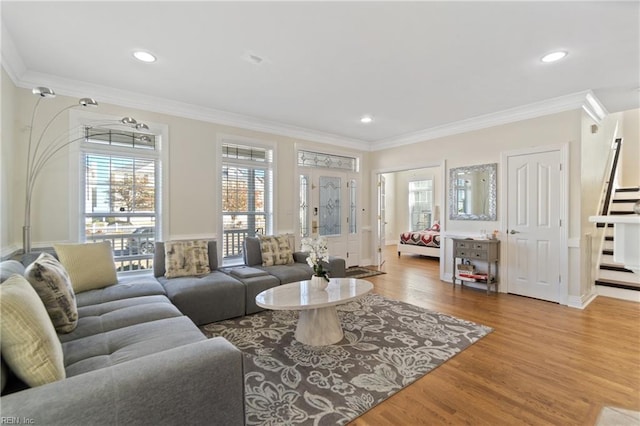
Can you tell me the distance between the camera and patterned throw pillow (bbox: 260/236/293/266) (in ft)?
13.9

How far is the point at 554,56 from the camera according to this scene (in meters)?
2.75

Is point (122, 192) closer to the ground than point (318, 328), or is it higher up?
higher up

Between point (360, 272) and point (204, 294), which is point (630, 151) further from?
point (204, 294)

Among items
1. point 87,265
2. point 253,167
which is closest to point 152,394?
point 87,265

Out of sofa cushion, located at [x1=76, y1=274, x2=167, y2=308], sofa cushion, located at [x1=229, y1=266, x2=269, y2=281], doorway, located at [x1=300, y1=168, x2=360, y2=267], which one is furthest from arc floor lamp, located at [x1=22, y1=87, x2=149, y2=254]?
doorway, located at [x1=300, y1=168, x2=360, y2=267]

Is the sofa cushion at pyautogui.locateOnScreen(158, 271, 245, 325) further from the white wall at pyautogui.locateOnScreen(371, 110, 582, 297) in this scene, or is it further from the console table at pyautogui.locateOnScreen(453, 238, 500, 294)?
the white wall at pyautogui.locateOnScreen(371, 110, 582, 297)

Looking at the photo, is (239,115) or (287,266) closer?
(287,266)

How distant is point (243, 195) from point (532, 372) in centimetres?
412

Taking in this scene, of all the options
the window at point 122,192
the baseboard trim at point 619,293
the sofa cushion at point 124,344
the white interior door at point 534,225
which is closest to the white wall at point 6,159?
the window at point 122,192

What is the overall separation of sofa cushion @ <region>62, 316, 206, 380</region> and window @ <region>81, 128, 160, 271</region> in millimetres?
2252

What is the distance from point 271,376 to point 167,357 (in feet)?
3.58

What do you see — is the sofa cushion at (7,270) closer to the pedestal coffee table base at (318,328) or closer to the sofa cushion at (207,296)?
the sofa cushion at (207,296)

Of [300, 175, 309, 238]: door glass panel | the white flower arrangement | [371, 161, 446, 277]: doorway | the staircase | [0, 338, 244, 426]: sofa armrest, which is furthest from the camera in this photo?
[371, 161, 446, 277]: doorway

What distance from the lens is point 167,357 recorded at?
4.37ft
